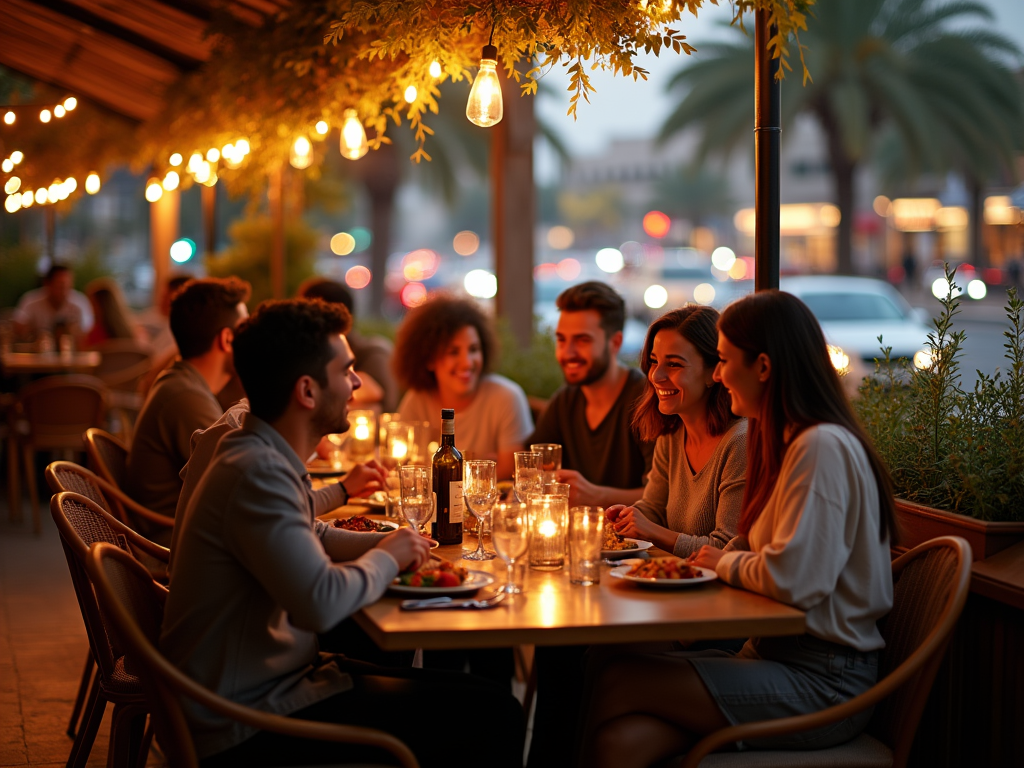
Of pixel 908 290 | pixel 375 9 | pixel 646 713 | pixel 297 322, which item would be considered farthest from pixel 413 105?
pixel 908 290

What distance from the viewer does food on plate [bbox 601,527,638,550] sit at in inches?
115

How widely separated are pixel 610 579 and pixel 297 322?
1001mm

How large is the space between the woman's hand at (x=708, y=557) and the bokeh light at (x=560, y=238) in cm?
7717

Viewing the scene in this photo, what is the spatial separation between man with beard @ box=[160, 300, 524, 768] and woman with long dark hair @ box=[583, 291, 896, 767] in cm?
33

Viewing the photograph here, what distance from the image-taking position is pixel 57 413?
756cm

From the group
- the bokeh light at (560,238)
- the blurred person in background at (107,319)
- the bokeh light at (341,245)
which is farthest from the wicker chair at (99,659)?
the bokeh light at (560,238)

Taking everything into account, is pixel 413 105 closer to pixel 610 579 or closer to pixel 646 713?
pixel 610 579

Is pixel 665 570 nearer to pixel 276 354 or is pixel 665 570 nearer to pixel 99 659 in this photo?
pixel 276 354

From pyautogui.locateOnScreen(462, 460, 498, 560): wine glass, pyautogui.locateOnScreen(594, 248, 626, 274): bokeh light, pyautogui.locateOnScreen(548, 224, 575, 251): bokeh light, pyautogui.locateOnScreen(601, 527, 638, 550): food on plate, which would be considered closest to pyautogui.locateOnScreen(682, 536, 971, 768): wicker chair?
pyautogui.locateOnScreen(601, 527, 638, 550): food on plate

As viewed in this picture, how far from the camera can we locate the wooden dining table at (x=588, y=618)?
2.21 meters

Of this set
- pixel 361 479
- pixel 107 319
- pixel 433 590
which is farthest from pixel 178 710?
pixel 107 319

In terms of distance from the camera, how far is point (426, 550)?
256 cm

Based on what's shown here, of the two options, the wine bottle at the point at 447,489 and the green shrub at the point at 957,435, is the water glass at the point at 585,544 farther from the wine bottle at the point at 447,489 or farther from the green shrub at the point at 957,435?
the green shrub at the point at 957,435

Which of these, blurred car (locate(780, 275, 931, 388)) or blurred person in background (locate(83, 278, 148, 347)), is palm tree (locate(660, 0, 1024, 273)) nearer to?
blurred car (locate(780, 275, 931, 388))
